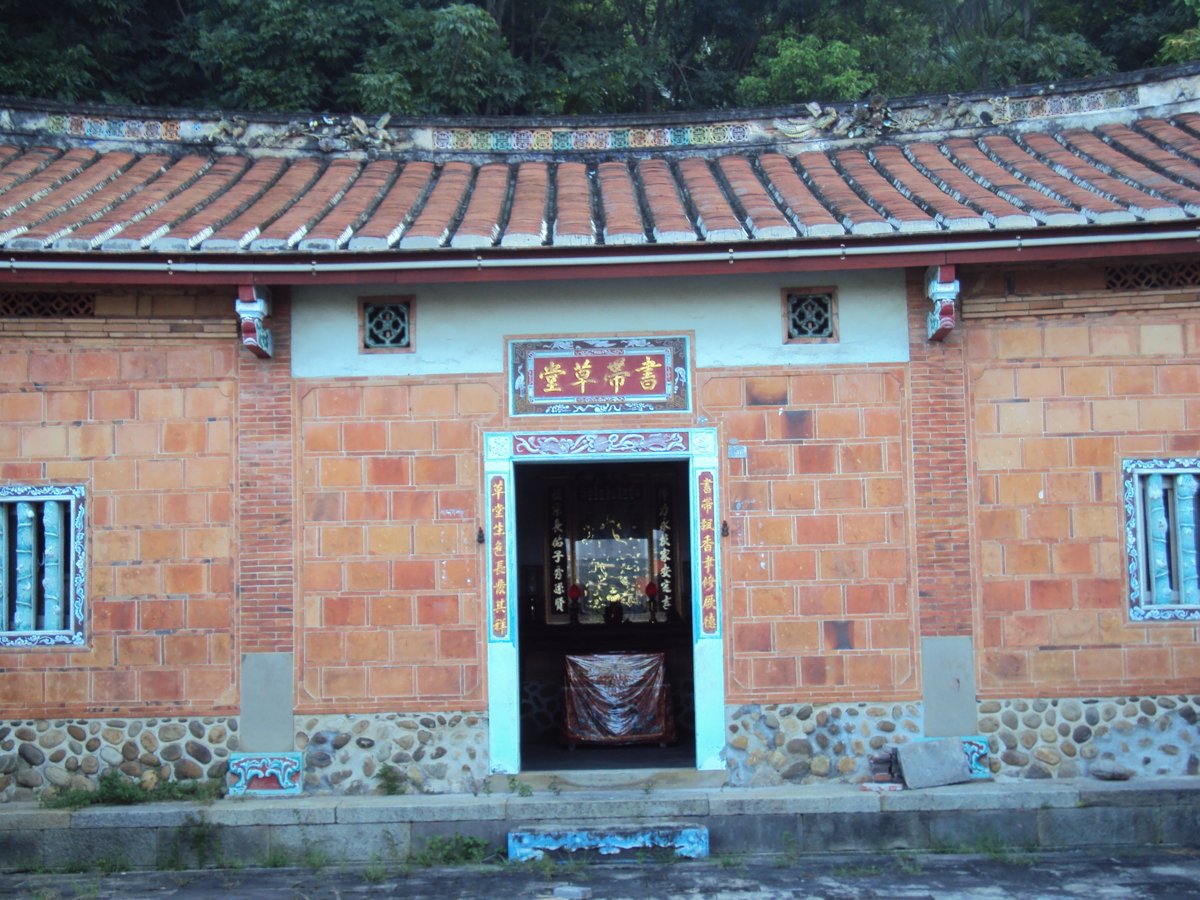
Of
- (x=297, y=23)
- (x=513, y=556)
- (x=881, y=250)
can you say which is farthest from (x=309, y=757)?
(x=297, y=23)

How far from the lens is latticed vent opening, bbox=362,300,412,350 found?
26.5 ft

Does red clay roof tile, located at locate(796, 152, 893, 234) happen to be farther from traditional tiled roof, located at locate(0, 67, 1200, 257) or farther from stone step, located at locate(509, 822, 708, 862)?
stone step, located at locate(509, 822, 708, 862)

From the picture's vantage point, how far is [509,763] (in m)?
7.81

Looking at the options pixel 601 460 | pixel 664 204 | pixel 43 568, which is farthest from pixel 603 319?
pixel 43 568

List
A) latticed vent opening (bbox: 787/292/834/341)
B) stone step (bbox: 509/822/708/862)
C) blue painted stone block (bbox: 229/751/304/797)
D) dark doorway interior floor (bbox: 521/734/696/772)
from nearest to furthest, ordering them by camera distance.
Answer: stone step (bbox: 509/822/708/862), blue painted stone block (bbox: 229/751/304/797), latticed vent opening (bbox: 787/292/834/341), dark doorway interior floor (bbox: 521/734/696/772)

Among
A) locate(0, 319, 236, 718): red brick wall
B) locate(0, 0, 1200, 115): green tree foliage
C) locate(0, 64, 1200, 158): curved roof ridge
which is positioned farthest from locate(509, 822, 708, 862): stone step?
locate(0, 0, 1200, 115): green tree foliage

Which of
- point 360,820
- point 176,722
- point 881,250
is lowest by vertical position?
point 360,820

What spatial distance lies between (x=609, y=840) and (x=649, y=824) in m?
0.26

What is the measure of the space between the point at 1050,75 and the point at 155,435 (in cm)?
1246

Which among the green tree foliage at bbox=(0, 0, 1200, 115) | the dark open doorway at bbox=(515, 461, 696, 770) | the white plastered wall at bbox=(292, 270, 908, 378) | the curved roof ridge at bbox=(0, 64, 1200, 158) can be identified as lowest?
the dark open doorway at bbox=(515, 461, 696, 770)

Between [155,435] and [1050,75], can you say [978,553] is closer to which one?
[155,435]

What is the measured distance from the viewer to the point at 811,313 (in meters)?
8.08

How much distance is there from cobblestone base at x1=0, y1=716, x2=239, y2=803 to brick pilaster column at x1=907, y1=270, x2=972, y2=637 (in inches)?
181

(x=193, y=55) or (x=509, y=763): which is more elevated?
(x=193, y=55)
